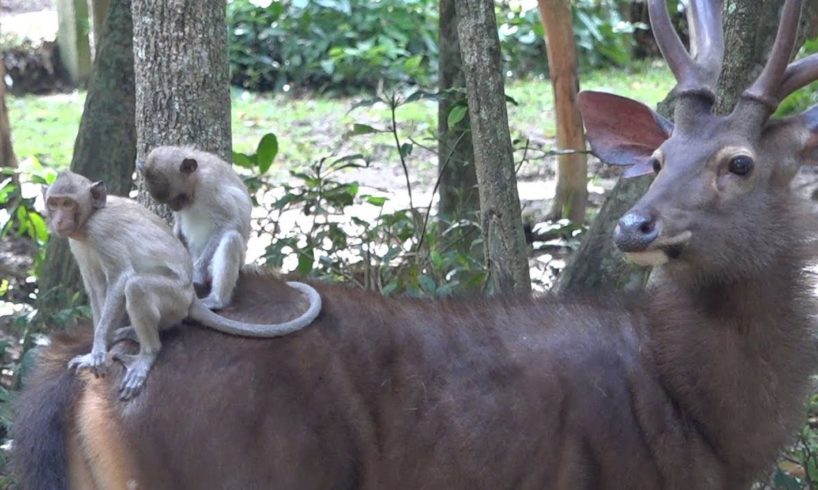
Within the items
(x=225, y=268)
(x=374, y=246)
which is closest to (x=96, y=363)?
(x=225, y=268)

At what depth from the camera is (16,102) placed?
16125 mm

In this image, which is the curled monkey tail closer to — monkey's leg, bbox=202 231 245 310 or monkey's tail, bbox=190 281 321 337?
monkey's tail, bbox=190 281 321 337

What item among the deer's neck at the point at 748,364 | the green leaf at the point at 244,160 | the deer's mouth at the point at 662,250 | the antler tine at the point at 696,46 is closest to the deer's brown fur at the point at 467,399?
the deer's neck at the point at 748,364

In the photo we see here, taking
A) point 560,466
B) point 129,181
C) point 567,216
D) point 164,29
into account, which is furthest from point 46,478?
point 567,216

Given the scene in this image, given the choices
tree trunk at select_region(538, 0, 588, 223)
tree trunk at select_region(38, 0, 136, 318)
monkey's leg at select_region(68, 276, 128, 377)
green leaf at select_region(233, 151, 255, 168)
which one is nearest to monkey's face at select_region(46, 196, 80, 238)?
→ monkey's leg at select_region(68, 276, 128, 377)

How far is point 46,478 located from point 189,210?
1.19 m

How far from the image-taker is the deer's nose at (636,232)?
13.9 ft

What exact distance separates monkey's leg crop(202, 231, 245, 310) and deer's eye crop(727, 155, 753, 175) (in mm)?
1729

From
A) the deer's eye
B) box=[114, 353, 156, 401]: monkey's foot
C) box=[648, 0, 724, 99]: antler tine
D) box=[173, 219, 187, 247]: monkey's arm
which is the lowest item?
box=[114, 353, 156, 401]: monkey's foot

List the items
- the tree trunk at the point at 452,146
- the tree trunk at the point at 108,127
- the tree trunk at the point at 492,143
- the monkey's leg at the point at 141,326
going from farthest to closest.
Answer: the tree trunk at the point at 452,146
the tree trunk at the point at 108,127
the tree trunk at the point at 492,143
the monkey's leg at the point at 141,326

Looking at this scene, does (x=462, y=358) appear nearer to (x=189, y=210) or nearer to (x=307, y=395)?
(x=307, y=395)

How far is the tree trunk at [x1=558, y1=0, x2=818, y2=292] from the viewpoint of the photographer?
5957 mm

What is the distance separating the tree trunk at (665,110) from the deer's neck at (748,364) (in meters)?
1.38

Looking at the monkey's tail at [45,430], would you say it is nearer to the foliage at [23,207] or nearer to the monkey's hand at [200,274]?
the monkey's hand at [200,274]
